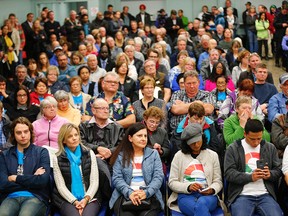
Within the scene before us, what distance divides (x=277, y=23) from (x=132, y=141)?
9.98m

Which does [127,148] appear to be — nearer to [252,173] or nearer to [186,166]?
[186,166]

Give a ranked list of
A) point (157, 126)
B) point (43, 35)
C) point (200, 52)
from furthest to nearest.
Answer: point (43, 35) → point (200, 52) → point (157, 126)

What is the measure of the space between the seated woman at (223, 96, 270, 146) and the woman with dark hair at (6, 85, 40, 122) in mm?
2510

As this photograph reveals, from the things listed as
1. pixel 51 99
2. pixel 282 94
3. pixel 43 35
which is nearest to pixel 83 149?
pixel 51 99

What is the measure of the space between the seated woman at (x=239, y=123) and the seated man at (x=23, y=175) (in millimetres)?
1802

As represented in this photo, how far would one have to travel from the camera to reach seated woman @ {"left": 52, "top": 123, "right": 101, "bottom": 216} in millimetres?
4848

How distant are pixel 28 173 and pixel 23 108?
1870mm

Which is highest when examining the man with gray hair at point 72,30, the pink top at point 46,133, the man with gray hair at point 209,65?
the man with gray hair at point 72,30

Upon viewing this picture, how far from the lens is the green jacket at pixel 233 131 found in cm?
534

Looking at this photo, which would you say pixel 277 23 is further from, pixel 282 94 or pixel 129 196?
pixel 129 196

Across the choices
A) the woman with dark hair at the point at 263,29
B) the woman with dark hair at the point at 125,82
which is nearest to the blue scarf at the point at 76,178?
the woman with dark hair at the point at 125,82

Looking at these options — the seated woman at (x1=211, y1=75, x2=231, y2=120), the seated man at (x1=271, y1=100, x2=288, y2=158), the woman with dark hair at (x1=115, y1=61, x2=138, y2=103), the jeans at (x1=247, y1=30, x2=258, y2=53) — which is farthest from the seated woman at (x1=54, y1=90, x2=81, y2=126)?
the jeans at (x1=247, y1=30, x2=258, y2=53)

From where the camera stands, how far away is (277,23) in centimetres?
1398

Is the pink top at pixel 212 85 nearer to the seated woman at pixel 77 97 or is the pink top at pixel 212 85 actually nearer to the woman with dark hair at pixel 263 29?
the seated woman at pixel 77 97
